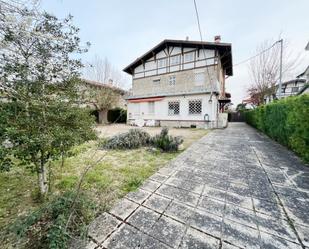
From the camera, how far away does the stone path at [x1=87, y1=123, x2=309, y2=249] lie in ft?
5.92

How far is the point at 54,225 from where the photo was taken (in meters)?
1.66

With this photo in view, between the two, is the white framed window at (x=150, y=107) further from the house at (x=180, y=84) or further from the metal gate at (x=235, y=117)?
the metal gate at (x=235, y=117)

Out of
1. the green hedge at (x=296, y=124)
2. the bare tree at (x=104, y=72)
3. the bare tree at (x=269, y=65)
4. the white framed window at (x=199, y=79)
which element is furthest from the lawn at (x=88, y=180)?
the bare tree at (x=269, y=65)

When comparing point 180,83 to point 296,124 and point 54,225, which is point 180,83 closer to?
point 296,124

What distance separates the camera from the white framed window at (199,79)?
55.1ft

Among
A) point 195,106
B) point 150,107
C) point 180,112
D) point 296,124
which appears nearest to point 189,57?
point 195,106

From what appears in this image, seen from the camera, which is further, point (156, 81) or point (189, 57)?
point (156, 81)

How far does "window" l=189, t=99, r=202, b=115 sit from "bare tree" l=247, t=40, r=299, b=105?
9.37 m

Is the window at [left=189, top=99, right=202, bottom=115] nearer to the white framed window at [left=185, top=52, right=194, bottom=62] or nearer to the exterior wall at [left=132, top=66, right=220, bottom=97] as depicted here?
the exterior wall at [left=132, top=66, right=220, bottom=97]

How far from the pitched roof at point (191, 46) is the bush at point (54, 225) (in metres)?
14.8

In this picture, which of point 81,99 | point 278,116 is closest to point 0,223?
point 81,99

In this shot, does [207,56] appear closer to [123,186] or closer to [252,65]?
[252,65]

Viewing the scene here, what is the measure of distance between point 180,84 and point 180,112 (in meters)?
3.79

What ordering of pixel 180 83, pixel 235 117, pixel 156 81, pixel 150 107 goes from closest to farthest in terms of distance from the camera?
pixel 180 83 → pixel 150 107 → pixel 156 81 → pixel 235 117
